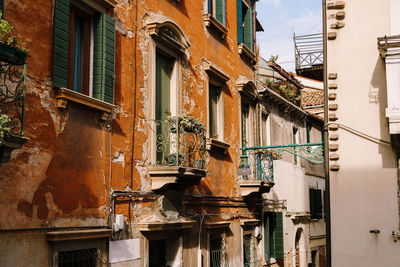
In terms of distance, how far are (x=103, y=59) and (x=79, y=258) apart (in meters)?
3.13

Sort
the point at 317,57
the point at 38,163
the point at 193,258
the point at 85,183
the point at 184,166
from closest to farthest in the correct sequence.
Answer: the point at 38,163
the point at 85,183
the point at 184,166
the point at 193,258
the point at 317,57

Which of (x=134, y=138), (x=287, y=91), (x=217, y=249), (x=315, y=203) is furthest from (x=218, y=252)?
(x=315, y=203)

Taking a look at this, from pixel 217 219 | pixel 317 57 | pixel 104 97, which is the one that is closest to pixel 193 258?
pixel 217 219

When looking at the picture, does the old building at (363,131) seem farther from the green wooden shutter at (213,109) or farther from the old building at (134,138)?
the green wooden shutter at (213,109)

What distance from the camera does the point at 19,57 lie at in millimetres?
5473

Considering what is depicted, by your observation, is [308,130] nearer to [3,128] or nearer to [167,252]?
[167,252]

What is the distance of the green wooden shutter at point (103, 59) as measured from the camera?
8.49m

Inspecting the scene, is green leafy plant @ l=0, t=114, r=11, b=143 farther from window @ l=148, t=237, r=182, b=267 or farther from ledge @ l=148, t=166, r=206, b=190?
window @ l=148, t=237, r=182, b=267

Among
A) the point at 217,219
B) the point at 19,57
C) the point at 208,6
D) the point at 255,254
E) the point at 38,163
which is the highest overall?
the point at 208,6

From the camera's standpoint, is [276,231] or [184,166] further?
[276,231]

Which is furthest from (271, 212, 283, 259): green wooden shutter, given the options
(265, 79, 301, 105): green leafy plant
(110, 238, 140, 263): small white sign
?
(110, 238, 140, 263): small white sign

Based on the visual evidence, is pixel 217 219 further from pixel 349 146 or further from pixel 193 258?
pixel 349 146

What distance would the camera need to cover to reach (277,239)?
1731 cm

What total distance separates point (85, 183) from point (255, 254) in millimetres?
8454
